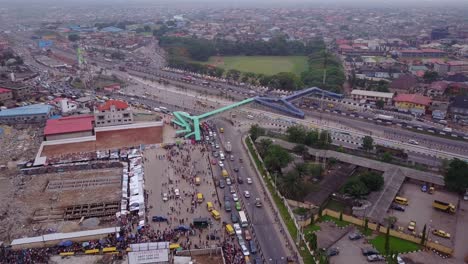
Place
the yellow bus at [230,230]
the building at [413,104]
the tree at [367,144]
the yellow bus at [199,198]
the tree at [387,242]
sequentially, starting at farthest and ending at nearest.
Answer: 1. the building at [413,104]
2. the tree at [367,144]
3. the yellow bus at [199,198]
4. the yellow bus at [230,230]
5. the tree at [387,242]

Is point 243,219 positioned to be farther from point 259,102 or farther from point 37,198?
point 259,102

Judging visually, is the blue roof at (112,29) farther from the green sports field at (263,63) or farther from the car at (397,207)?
the car at (397,207)

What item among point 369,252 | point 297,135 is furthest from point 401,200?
point 297,135

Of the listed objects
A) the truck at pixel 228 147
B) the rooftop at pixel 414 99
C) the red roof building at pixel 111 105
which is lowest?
the truck at pixel 228 147

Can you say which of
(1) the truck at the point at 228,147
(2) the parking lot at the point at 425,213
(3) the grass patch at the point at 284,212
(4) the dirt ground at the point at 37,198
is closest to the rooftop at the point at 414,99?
(2) the parking lot at the point at 425,213

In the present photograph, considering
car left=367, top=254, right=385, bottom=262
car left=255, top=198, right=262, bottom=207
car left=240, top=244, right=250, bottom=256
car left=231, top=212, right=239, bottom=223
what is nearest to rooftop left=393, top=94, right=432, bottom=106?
car left=255, top=198, right=262, bottom=207

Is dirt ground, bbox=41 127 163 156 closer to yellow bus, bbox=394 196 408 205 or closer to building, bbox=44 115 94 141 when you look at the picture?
building, bbox=44 115 94 141

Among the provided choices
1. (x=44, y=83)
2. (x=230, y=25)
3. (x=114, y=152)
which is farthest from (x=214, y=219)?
(x=230, y=25)
